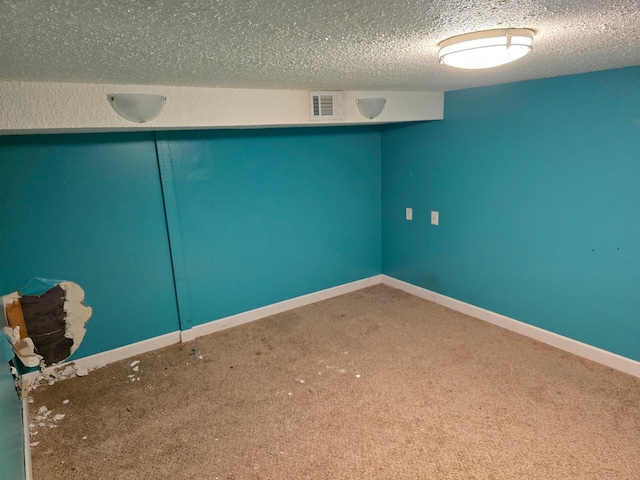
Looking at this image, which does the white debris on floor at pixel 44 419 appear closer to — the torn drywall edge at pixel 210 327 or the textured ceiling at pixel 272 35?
the torn drywall edge at pixel 210 327

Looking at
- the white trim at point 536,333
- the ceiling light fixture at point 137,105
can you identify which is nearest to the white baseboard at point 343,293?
the white trim at point 536,333

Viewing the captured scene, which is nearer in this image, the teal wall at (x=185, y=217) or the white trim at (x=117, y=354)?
the teal wall at (x=185, y=217)

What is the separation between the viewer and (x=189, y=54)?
137 centimetres

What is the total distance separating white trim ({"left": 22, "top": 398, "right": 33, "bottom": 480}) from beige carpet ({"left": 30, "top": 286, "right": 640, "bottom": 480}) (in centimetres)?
4

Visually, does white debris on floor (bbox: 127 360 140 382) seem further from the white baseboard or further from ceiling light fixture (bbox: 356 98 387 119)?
ceiling light fixture (bbox: 356 98 387 119)

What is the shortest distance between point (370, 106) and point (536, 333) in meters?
2.05

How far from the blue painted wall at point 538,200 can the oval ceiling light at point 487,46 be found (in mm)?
1329

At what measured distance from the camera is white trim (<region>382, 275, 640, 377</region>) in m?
2.42

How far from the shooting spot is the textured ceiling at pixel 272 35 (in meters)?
0.91

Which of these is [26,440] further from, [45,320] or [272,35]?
[272,35]

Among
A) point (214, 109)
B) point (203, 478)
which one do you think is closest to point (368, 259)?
point (214, 109)

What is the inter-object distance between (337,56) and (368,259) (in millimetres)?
2718

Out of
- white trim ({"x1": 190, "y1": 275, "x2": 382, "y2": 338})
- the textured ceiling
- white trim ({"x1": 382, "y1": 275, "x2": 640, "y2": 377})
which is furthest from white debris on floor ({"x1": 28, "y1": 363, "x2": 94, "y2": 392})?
white trim ({"x1": 382, "y1": 275, "x2": 640, "y2": 377})

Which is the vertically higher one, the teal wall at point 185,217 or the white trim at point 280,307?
the teal wall at point 185,217
